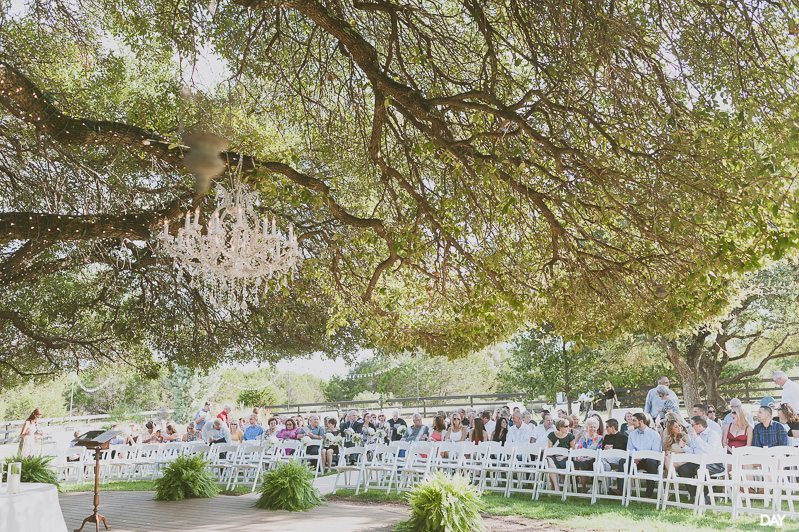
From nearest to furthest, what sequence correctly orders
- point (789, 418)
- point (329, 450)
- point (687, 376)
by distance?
1. point (789, 418)
2. point (329, 450)
3. point (687, 376)

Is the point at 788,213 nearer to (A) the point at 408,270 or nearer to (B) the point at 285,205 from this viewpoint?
(A) the point at 408,270

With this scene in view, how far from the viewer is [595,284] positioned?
20.4 feet

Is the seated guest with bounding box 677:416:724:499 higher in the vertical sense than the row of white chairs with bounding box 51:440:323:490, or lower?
higher

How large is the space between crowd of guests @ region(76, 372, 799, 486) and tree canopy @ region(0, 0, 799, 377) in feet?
11.1

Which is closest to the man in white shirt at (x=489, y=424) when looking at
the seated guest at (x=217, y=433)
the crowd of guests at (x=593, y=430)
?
the crowd of guests at (x=593, y=430)

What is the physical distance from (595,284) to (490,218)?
1128 millimetres

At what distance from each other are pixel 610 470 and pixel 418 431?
446 centimetres

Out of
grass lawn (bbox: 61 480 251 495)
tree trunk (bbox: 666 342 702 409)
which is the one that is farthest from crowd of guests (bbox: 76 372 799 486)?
tree trunk (bbox: 666 342 702 409)

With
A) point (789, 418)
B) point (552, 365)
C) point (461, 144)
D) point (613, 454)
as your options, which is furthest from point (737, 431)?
point (552, 365)

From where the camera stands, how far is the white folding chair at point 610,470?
8586 millimetres

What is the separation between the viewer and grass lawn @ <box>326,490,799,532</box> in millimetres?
6961

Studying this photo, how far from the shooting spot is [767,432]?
8836 mm

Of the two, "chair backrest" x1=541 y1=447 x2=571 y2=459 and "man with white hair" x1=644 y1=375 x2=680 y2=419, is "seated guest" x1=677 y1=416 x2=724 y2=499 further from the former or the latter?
"man with white hair" x1=644 y1=375 x2=680 y2=419

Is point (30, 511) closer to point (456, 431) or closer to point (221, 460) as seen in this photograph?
point (221, 460)
